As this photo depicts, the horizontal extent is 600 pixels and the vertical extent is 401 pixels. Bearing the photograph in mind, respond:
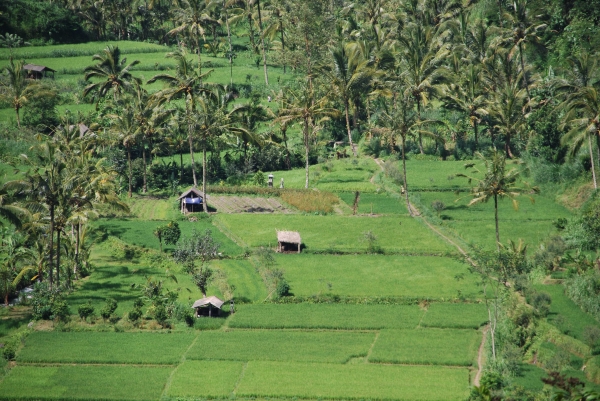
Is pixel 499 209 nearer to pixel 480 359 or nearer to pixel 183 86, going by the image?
pixel 480 359

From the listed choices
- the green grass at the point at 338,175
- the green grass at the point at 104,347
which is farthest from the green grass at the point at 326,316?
the green grass at the point at 338,175

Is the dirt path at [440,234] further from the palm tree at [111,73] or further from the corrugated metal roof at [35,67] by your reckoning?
the corrugated metal roof at [35,67]

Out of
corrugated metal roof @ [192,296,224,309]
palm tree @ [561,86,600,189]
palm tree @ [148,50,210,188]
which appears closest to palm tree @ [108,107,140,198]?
palm tree @ [148,50,210,188]

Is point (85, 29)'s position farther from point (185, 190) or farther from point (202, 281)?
point (202, 281)

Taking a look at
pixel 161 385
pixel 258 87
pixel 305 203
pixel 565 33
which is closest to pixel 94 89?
pixel 258 87

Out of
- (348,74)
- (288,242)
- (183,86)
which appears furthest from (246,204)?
(348,74)

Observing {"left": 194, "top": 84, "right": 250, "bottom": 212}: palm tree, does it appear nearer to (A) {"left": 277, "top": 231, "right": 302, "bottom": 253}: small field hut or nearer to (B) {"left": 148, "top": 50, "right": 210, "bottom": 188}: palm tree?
(B) {"left": 148, "top": 50, "right": 210, "bottom": 188}: palm tree

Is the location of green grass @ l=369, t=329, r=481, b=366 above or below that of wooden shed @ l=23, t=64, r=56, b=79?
below
